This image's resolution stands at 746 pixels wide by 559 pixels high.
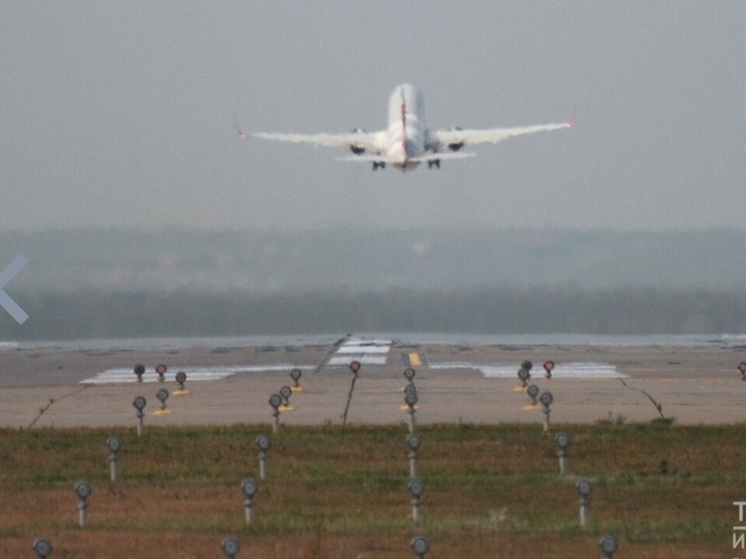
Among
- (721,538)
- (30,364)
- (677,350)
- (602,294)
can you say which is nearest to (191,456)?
(721,538)

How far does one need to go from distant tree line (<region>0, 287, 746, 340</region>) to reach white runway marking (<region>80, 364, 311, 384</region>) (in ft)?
64.6

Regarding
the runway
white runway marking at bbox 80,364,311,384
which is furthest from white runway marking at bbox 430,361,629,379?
white runway marking at bbox 80,364,311,384

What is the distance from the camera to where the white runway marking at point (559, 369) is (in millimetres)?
55438

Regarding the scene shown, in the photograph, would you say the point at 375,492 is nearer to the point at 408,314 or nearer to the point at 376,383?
the point at 376,383

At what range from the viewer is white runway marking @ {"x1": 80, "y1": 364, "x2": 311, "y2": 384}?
56.0 metres

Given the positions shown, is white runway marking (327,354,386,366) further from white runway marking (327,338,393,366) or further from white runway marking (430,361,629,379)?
white runway marking (430,361,629,379)

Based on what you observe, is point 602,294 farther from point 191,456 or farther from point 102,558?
point 102,558

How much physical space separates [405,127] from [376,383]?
2967 cm

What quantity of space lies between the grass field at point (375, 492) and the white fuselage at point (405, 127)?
38533 millimetres

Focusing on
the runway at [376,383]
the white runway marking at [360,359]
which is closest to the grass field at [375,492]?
the runway at [376,383]

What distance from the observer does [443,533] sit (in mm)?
24500

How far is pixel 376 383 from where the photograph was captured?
5212 cm

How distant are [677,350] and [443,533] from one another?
146 feet

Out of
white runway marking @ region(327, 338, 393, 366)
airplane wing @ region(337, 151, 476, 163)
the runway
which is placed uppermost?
airplane wing @ region(337, 151, 476, 163)
